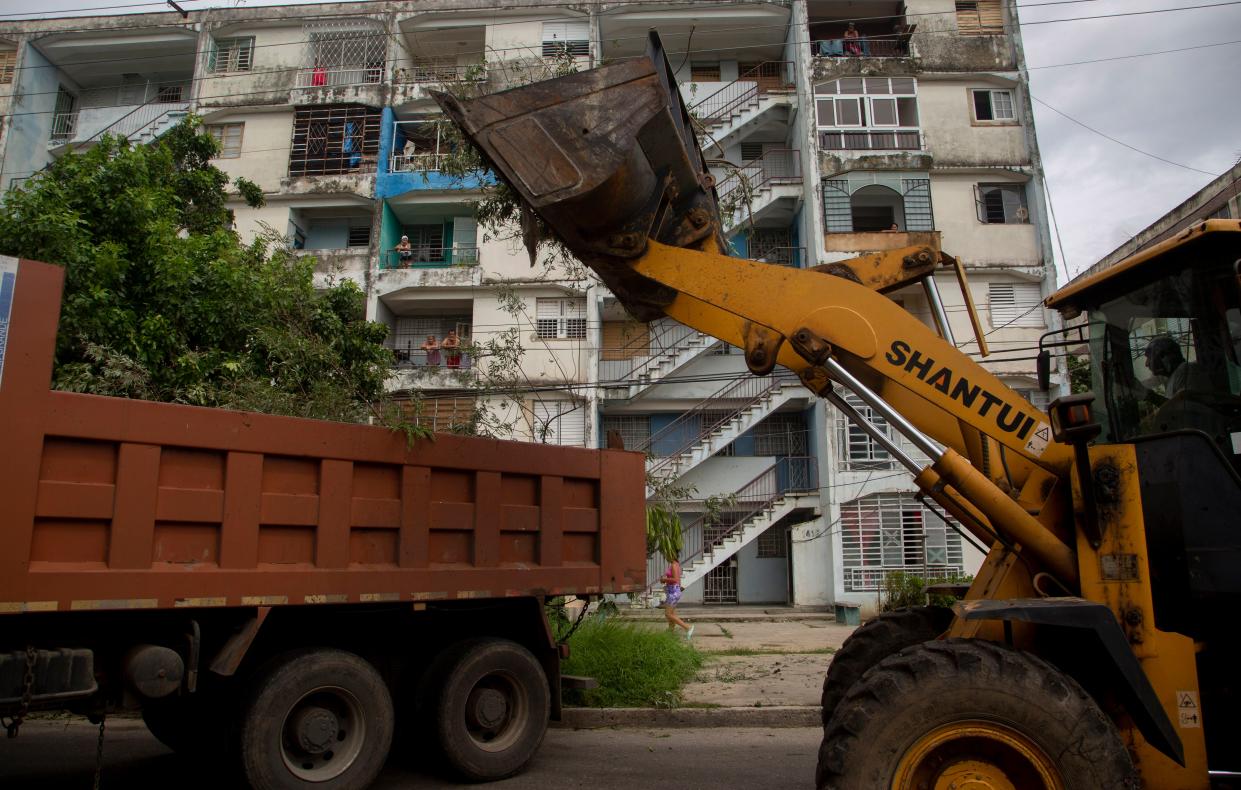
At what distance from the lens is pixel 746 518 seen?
20281 mm

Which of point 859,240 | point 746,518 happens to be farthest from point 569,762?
point 859,240

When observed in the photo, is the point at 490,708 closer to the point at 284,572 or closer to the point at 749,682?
the point at 284,572

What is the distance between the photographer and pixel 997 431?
430cm

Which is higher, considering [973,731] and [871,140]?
[871,140]

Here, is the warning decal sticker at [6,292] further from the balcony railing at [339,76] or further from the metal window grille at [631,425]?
the balcony railing at [339,76]

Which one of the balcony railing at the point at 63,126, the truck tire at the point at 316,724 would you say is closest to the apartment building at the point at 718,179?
the balcony railing at the point at 63,126

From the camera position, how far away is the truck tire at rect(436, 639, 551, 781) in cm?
565

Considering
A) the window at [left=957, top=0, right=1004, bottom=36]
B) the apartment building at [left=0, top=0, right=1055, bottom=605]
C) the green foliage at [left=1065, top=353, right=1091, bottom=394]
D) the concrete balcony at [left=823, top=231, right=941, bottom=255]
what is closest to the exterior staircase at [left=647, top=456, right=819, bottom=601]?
the apartment building at [left=0, top=0, right=1055, bottom=605]

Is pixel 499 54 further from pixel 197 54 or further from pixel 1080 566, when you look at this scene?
pixel 1080 566

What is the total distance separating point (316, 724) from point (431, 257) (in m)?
20.3

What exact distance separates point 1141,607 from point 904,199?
1990 centimetres

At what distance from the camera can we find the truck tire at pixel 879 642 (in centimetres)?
495

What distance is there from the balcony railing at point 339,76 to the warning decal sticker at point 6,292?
21755 mm

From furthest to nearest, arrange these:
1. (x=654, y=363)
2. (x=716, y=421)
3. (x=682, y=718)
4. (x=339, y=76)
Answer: (x=339, y=76)
(x=716, y=421)
(x=654, y=363)
(x=682, y=718)
